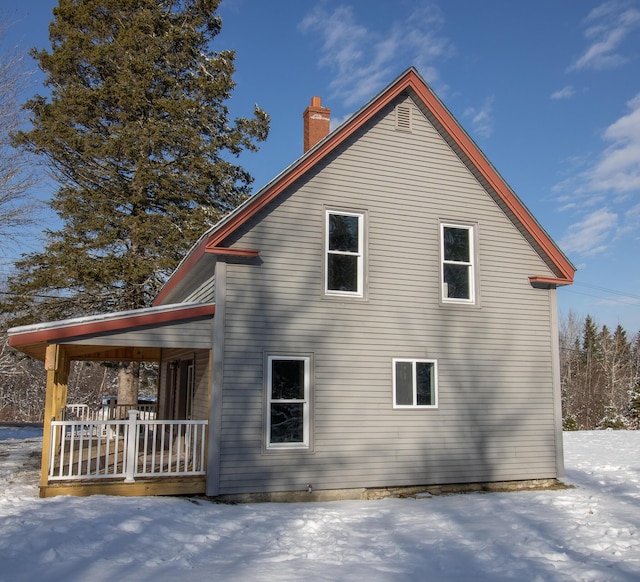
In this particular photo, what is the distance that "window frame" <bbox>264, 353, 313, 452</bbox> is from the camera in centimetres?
1047

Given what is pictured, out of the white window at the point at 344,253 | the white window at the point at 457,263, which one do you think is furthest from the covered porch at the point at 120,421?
the white window at the point at 457,263

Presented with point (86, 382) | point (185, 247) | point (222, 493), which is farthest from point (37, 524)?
point (86, 382)

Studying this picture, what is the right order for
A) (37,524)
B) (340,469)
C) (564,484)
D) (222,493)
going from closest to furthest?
(37,524)
(222,493)
(340,469)
(564,484)

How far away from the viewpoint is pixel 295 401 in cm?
1073

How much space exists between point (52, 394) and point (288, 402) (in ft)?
12.6

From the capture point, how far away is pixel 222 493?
10062 millimetres

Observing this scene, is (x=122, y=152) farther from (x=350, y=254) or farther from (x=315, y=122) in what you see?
(x=350, y=254)

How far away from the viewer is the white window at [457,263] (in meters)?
12.3

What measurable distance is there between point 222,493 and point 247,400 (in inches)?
60.9

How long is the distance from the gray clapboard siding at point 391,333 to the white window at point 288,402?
0.18 meters

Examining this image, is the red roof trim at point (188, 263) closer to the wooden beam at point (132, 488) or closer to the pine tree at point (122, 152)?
the wooden beam at point (132, 488)

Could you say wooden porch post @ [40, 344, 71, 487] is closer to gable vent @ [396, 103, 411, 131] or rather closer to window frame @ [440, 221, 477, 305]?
window frame @ [440, 221, 477, 305]

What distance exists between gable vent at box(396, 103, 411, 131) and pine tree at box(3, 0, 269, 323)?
10908 millimetres

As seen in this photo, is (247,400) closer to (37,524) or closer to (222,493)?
(222,493)
